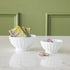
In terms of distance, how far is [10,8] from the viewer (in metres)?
3.08

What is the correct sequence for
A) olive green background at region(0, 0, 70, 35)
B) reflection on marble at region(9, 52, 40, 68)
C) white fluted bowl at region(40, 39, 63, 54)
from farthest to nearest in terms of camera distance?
olive green background at region(0, 0, 70, 35) < white fluted bowl at region(40, 39, 63, 54) < reflection on marble at region(9, 52, 40, 68)

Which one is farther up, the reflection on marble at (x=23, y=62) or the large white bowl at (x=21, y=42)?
the large white bowl at (x=21, y=42)

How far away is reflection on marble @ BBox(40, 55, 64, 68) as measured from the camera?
31.4 inches

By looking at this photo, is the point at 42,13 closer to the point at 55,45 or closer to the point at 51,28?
the point at 51,28

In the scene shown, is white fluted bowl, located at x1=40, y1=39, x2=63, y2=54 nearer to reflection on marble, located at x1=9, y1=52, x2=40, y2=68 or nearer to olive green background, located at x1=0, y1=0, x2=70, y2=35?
reflection on marble, located at x1=9, y1=52, x2=40, y2=68

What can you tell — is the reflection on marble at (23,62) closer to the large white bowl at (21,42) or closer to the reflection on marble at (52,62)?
the reflection on marble at (52,62)

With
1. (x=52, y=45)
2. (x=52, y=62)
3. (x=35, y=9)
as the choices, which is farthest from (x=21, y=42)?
(x=35, y=9)

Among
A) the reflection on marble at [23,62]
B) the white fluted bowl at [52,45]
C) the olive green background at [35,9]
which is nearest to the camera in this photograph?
the reflection on marble at [23,62]

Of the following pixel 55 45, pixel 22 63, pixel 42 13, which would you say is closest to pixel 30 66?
pixel 22 63

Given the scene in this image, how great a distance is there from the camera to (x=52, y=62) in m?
0.85

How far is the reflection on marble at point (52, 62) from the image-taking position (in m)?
0.80

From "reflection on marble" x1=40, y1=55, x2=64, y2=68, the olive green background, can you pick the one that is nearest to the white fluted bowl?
"reflection on marble" x1=40, y1=55, x2=64, y2=68

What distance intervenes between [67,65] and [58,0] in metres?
2.41

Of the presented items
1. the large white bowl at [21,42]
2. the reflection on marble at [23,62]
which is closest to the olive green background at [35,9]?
the large white bowl at [21,42]
